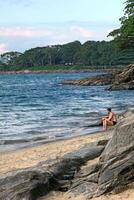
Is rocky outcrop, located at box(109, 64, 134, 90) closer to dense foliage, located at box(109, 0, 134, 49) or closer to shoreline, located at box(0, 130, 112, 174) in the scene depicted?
dense foliage, located at box(109, 0, 134, 49)

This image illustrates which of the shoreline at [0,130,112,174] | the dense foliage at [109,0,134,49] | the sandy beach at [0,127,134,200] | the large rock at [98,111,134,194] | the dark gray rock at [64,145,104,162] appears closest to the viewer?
the large rock at [98,111,134,194]

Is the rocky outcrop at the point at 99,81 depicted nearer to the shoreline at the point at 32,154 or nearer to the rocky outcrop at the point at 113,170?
the shoreline at the point at 32,154

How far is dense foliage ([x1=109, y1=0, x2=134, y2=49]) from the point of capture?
6844cm

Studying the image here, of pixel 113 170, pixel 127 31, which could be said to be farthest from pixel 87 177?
pixel 127 31

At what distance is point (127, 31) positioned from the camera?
2702 inches

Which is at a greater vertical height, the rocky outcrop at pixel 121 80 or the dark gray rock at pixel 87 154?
the dark gray rock at pixel 87 154

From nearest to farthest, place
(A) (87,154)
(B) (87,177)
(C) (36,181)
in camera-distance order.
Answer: (C) (36,181) → (B) (87,177) → (A) (87,154)

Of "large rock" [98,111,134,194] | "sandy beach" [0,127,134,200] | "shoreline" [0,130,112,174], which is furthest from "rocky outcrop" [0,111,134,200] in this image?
"shoreline" [0,130,112,174]

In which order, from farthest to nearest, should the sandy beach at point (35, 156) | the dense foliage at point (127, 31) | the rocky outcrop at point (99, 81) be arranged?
the rocky outcrop at point (99, 81)
the dense foliage at point (127, 31)
the sandy beach at point (35, 156)

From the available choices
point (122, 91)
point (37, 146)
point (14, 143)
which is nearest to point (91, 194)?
point (37, 146)

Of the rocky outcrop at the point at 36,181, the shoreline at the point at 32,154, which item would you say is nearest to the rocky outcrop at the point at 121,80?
the shoreline at the point at 32,154

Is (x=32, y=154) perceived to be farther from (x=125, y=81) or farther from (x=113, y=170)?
(x=125, y=81)

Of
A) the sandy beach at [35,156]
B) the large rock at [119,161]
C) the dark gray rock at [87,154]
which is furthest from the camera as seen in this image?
the sandy beach at [35,156]

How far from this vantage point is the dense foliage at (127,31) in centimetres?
6844
